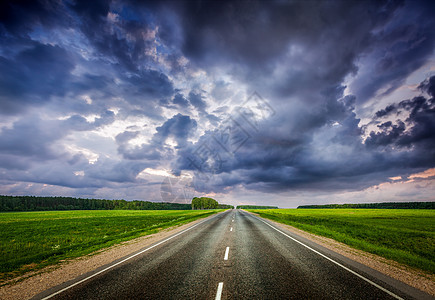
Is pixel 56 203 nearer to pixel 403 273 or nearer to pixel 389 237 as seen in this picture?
pixel 389 237

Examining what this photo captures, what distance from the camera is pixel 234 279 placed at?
5754mm

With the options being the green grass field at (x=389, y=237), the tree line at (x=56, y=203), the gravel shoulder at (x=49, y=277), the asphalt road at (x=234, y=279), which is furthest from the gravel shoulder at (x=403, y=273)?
the tree line at (x=56, y=203)

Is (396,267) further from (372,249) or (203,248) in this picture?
(203,248)

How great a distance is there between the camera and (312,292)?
195 inches

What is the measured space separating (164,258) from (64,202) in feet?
547

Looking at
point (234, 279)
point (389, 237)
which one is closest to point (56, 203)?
point (234, 279)

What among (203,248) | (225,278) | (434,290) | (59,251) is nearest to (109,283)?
(225,278)

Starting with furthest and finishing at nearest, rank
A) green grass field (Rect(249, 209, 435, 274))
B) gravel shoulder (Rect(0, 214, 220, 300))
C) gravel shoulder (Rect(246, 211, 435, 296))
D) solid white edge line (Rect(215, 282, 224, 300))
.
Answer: green grass field (Rect(249, 209, 435, 274))
gravel shoulder (Rect(246, 211, 435, 296))
gravel shoulder (Rect(0, 214, 220, 300))
solid white edge line (Rect(215, 282, 224, 300))

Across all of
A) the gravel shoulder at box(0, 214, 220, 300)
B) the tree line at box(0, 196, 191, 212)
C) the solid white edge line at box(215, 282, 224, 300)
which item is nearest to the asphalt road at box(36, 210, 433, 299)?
the solid white edge line at box(215, 282, 224, 300)

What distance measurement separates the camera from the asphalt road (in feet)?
16.0

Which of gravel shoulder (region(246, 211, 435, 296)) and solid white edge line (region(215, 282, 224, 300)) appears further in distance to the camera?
gravel shoulder (region(246, 211, 435, 296))

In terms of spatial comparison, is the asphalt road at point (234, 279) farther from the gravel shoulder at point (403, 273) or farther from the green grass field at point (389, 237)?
the green grass field at point (389, 237)

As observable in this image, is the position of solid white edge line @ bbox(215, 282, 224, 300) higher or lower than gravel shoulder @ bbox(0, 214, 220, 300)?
higher

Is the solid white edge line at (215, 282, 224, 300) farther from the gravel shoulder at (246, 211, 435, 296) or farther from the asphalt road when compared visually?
the gravel shoulder at (246, 211, 435, 296)
